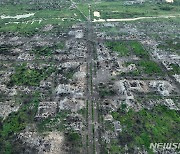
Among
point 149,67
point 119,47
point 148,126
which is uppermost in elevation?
point 119,47

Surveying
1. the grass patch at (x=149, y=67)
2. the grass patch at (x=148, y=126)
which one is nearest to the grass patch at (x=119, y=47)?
the grass patch at (x=149, y=67)

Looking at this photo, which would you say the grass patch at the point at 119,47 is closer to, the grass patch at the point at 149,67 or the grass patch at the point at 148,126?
the grass patch at the point at 149,67

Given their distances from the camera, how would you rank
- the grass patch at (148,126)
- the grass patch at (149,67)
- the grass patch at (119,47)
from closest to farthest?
the grass patch at (148,126)
the grass patch at (149,67)
the grass patch at (119,47)

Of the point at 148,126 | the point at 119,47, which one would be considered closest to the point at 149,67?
the point at 119,47

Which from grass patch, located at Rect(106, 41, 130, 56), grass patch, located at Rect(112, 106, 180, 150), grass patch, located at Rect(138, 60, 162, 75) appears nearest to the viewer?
grass patch, located at Rect(112, 106, 180, 150)

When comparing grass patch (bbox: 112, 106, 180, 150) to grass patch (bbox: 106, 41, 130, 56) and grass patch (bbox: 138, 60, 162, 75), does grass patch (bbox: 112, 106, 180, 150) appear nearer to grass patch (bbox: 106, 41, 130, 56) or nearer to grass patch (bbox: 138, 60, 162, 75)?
grass patch (bbox: 138, 60, 162, 75)

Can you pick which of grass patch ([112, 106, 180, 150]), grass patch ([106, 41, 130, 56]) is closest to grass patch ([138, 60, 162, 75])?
grass patch ([106, 41, 130, 56])

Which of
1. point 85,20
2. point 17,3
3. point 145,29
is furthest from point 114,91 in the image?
point 17,3

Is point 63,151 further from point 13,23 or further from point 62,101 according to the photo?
point 13,23

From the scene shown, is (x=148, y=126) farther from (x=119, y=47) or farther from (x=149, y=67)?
(x=119, y=47)

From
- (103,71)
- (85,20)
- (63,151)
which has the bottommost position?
(63,151)

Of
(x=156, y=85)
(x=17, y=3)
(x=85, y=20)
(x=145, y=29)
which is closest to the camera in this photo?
(x=156, y=85)
